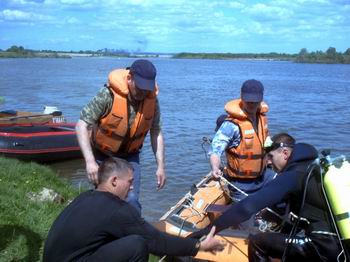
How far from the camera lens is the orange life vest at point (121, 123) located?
14.5ft

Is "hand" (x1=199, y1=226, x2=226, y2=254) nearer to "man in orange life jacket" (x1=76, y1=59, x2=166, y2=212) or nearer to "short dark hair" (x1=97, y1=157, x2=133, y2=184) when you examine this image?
"short dark hair" (x1=97, y1=157, x2=133, y2=184)

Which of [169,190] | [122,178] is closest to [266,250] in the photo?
[122,178]

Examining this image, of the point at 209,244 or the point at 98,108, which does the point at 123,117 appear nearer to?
the point at 98,108

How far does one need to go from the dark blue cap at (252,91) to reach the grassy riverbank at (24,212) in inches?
86.5

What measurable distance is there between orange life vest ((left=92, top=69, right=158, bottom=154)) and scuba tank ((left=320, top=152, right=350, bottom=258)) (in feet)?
5.99

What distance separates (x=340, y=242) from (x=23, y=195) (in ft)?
11.8

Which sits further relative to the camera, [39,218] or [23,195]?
[23,195]

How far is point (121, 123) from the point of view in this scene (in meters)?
4.45

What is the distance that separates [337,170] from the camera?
314 centimetres

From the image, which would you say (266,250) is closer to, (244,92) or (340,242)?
(340,242)

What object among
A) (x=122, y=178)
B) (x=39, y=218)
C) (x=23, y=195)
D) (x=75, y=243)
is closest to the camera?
(x=75, y=243)

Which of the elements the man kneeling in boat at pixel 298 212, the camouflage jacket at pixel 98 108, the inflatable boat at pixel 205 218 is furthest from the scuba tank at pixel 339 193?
the camouflage jacket at pixel 98 108

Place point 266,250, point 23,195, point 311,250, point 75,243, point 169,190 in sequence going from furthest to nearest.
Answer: point 169,190 → point 23,195 → point 266,250 → point 311,250 → point 75,243

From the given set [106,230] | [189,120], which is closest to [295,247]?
[106,230]
